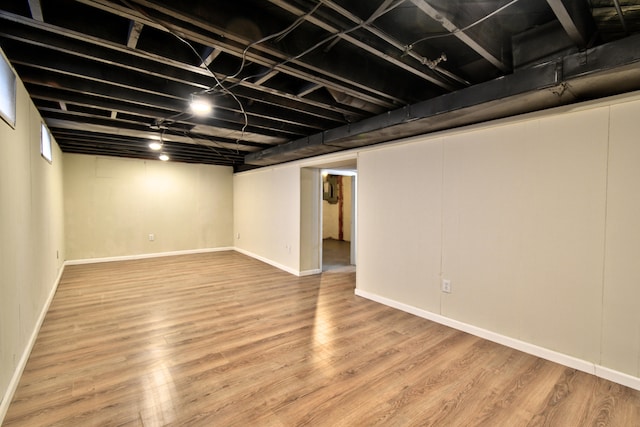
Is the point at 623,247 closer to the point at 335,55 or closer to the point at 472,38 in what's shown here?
the point at 472,38

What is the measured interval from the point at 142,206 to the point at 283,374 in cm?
577

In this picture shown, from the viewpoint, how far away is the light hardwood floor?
1.79m

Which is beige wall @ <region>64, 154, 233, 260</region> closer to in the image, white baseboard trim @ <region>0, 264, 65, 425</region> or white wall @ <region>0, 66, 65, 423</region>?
white wall @ <region>0, 66, 65, 423</region>

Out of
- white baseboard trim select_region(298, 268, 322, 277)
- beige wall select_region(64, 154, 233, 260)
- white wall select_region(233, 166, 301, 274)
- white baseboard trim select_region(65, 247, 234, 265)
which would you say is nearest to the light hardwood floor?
white baseboard trim select_region(298, 268, 322, 277)

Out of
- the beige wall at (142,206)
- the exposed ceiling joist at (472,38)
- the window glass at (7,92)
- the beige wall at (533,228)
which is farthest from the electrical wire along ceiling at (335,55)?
the beige wall at (142,206)

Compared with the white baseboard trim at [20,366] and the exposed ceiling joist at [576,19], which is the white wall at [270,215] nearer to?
the white baseboard trim at [20,366]

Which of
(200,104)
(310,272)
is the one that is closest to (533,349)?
(310,272)

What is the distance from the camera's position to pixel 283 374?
2.20 meters

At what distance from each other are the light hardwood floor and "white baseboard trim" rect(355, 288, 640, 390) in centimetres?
6

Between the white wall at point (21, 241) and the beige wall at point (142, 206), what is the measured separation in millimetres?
2827

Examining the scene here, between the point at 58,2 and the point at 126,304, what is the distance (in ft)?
10.5

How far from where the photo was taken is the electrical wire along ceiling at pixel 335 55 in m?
1.58

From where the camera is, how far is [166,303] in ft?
12.2

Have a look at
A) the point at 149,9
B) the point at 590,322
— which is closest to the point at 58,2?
the point at 149,9
